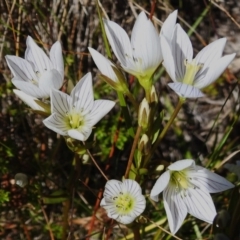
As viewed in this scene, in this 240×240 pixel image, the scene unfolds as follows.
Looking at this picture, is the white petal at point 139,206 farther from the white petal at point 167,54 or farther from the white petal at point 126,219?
the white petal at point 167,54

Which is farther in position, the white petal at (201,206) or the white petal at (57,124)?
the white petal at (201,206)

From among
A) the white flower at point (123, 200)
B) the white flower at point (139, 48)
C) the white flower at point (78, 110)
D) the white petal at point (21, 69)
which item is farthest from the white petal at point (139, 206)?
the white petal at point (21, 69)

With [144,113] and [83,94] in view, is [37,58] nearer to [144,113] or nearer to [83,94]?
[83,94]

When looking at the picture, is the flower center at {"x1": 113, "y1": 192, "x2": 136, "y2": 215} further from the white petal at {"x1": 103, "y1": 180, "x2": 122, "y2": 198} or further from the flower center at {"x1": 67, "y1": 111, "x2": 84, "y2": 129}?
the flower center at {"x1": 67, "y1": 111, "x2": 84, "y2": 129}

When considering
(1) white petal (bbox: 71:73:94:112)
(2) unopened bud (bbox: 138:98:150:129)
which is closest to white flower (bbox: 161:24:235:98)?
(2) unopened bud (bbox: 138:98:150:129)

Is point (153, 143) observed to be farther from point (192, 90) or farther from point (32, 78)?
point (32, 78)

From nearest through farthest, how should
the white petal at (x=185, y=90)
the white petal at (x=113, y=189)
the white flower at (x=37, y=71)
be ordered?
the white petal at (x=185, y=90) < the white flower at (x=37, y=71) < the white petal at (x=113, y=189)
